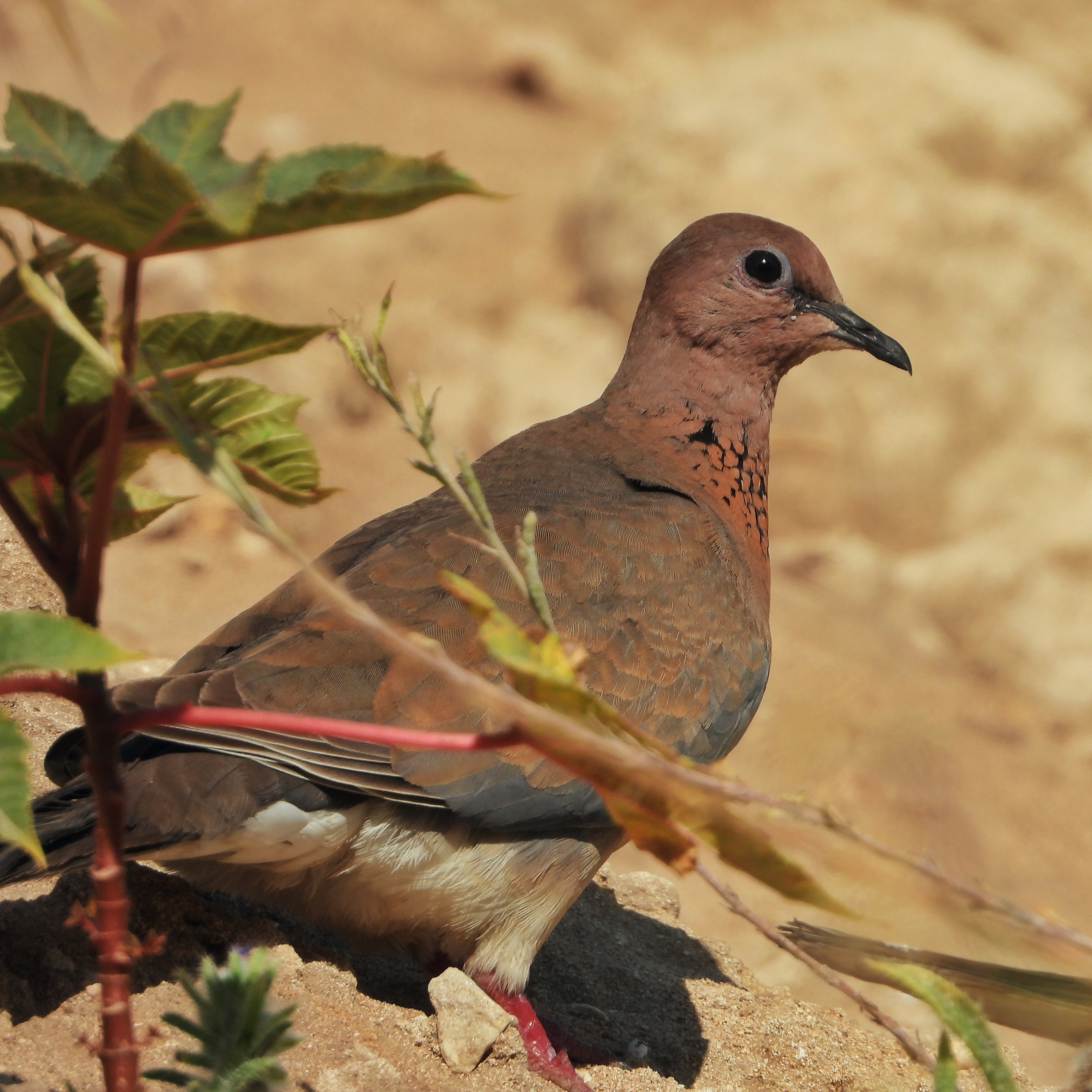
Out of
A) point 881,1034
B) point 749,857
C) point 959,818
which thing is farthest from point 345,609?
point 959,818

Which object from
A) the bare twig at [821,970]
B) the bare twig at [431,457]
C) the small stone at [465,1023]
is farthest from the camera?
the small stone at [465,1023]

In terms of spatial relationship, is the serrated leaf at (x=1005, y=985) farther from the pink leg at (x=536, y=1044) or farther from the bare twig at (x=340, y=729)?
the pink leg at (x=536, y=1044)

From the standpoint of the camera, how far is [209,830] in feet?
7.84

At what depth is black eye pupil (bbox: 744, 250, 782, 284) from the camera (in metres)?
3.92

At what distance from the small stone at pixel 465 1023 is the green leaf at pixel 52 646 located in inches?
64.2

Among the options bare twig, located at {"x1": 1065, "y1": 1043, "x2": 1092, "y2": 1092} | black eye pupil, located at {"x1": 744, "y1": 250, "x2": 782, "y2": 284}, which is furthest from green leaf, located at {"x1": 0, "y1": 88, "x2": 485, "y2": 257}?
black eye pupil, located at {"x1": 744, "y1": 250, "x2": 782, "y2": 284}

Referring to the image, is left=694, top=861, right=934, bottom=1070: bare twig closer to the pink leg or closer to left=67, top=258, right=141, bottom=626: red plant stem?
left=67, top=258, right=141, bottom=626: red plant stem

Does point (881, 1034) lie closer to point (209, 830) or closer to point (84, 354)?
point (209, 830)

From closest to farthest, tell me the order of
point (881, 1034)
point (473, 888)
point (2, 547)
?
point (473, 888), point (881, 1034), point (2, 547)

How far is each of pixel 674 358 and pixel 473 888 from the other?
5.90 ft

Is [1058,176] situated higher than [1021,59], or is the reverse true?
[1021,59]

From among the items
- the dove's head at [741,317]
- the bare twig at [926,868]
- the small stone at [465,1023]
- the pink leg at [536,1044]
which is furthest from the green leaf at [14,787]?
the dove's head at [741,317]

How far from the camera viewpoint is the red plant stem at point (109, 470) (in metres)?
1.25

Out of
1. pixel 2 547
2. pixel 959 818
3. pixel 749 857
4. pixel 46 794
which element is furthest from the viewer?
pixel 959 818
